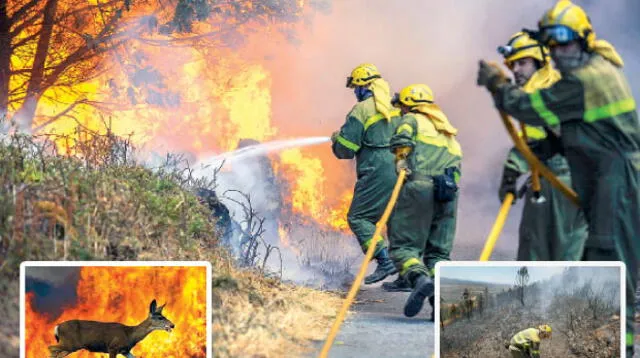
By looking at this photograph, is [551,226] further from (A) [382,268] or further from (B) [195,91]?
(B) [195,91]

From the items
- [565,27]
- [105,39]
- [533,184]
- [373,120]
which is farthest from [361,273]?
[105,39]

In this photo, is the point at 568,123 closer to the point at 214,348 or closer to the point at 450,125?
the point at 450,125

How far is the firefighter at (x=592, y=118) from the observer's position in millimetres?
6840

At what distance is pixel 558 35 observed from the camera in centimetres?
698

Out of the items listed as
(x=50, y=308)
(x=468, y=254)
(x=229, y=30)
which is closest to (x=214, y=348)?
(x=50, y=308)

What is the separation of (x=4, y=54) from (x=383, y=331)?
3.94 metres

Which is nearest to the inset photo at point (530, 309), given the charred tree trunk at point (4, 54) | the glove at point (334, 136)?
the glove at point (334, 136)

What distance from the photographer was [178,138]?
9.63 meters

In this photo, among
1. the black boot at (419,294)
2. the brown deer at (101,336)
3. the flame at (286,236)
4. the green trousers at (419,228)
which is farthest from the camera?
the flame at (286,236)

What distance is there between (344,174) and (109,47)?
2.11m

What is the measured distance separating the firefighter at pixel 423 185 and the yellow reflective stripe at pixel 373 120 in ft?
1.28

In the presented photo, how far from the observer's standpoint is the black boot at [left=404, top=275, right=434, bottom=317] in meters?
8.20

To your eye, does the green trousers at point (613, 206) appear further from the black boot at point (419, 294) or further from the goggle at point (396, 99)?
the goggle at point (396, 99)

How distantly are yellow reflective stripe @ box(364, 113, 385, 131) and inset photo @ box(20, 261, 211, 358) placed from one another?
9.05ft
